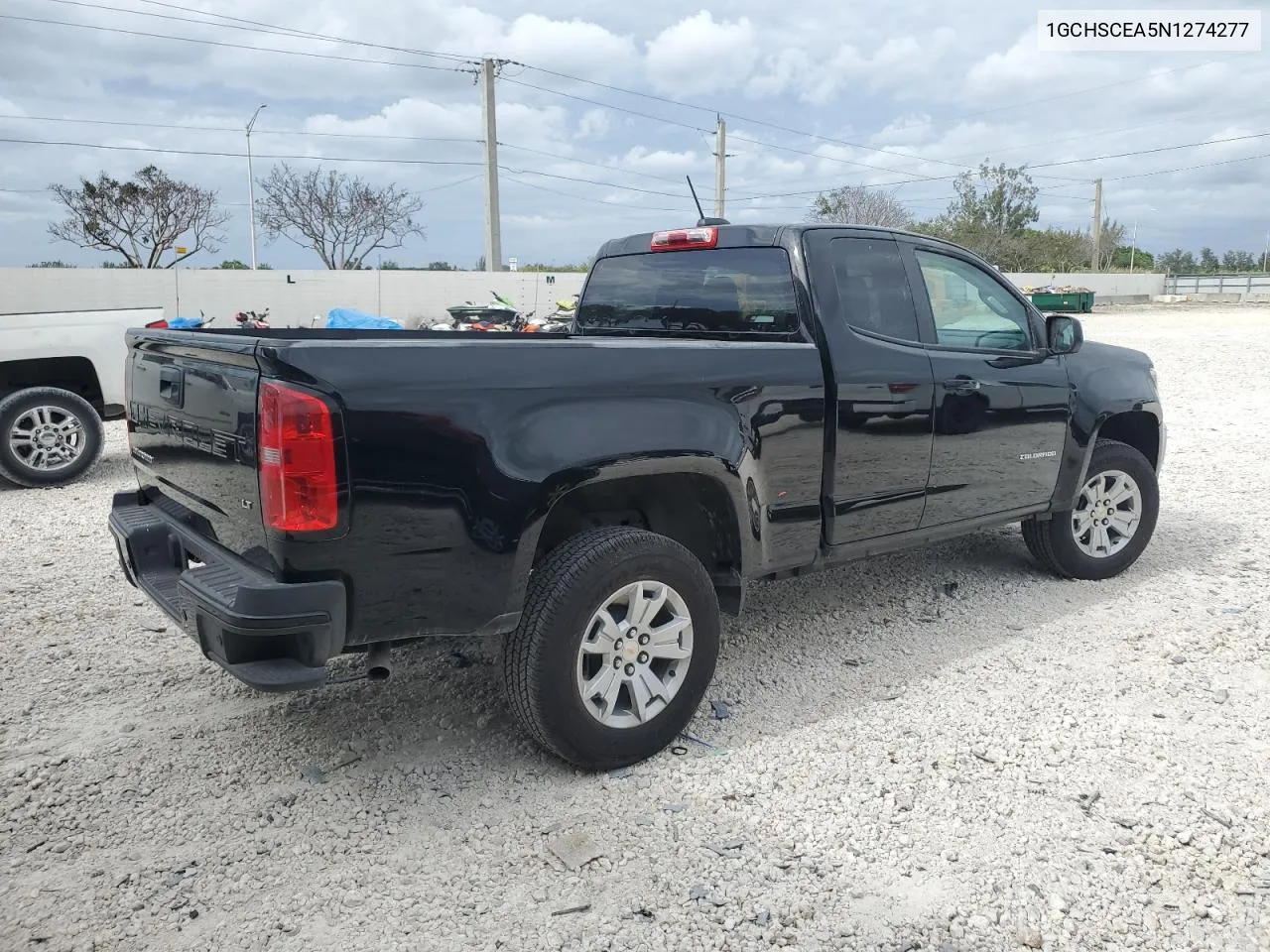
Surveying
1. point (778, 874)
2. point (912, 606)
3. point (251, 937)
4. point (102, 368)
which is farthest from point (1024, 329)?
point (102, 368)

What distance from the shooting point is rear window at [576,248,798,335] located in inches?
162

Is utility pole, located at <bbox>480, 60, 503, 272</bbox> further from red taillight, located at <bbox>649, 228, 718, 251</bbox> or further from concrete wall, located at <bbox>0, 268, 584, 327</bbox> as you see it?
red taillight, located at <bbox>649, 228, 718, 251</bbox>

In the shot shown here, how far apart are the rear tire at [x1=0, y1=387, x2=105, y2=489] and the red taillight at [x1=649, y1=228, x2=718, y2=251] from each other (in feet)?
18.4

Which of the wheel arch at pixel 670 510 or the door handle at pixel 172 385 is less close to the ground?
the door handle at pixel 172 385

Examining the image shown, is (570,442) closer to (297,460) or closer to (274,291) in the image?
(297,460)

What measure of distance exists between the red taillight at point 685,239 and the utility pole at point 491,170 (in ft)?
89.2

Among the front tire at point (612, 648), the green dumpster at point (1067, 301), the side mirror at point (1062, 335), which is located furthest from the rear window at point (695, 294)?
the green dumpster at point (1067, 301)

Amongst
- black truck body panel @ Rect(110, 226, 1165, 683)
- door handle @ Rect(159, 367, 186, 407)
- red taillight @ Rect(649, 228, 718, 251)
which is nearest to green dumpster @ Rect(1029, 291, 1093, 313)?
black truck body panel @ Rect(110, 226, 1165, 683)

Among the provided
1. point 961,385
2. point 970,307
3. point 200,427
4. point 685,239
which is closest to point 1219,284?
point 970,307

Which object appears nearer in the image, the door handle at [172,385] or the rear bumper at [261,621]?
the rear bumper at [261,621]

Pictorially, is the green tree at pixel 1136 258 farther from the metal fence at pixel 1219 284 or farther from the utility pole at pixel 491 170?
the utility pole at pixel 491 170

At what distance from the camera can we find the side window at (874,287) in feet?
13.6

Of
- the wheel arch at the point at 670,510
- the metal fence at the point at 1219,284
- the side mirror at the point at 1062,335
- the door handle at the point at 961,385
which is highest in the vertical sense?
the metal fence at the point at 1219,284

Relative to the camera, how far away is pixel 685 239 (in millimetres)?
4500
